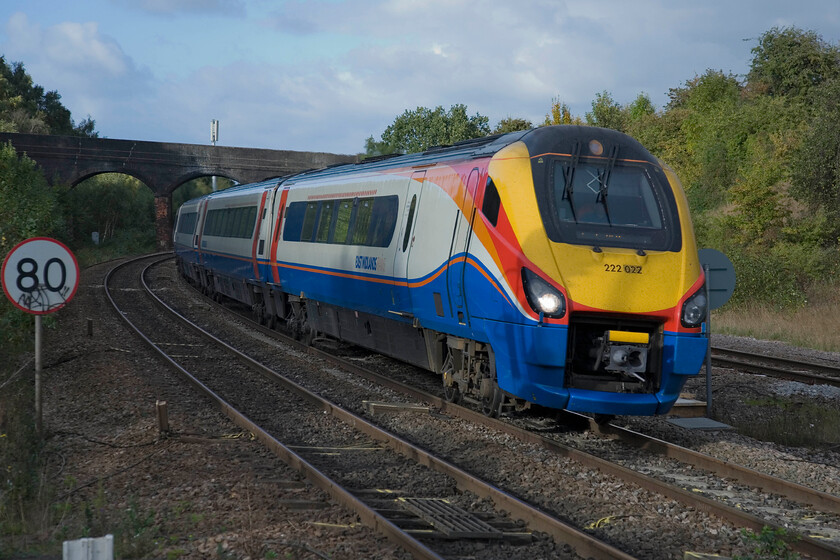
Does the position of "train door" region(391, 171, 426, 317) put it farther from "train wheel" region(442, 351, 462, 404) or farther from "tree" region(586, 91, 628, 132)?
"tree" region(586, 91, 628, 132)

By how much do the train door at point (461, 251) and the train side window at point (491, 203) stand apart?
309mm

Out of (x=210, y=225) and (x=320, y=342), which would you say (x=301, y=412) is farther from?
(x=210, y=225)

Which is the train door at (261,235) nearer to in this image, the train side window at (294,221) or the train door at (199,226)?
the train side window at (294,221)

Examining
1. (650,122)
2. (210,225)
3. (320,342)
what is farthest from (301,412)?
(650,122)

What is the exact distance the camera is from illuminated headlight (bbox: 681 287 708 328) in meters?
8.51

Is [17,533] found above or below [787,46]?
below

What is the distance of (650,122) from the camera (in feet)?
173

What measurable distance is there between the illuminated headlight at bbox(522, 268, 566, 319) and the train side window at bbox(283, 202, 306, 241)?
8.77m

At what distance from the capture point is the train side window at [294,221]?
653 inches

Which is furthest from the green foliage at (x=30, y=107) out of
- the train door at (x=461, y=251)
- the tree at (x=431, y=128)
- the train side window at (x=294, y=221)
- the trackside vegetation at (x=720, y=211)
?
the train door at (x=461, y=251)

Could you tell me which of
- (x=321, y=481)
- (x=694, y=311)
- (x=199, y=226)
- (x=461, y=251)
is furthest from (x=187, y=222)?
(x=321, y=481)

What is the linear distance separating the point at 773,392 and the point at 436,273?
5599 millimetres

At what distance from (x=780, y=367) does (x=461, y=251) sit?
801 cm

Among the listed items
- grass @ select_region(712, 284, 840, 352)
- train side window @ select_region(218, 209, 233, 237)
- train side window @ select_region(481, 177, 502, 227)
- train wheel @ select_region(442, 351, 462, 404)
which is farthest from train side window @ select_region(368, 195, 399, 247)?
train side window @ select_region(218, 209, 233, 237)
